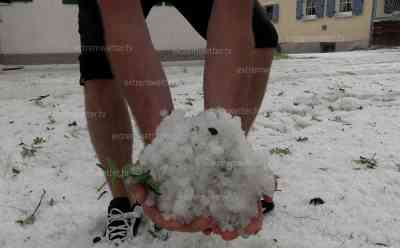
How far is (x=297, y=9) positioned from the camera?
13.5 meters

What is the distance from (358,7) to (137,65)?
12.7 meters

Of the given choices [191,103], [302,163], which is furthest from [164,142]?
[191,103]

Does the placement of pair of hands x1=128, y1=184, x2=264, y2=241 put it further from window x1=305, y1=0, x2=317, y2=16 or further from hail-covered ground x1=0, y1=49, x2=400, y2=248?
window x1=305, y1=0, x2=317, y2=16

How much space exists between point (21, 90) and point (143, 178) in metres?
3.76

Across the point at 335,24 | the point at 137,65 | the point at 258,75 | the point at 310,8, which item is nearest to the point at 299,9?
the point at 310,8

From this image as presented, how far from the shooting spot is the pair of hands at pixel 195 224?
0.72 metres

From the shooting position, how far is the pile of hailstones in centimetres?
73

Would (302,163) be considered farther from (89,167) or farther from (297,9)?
(297,9)

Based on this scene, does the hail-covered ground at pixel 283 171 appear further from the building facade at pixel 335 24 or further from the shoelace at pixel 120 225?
the building facade at pixel 335 24

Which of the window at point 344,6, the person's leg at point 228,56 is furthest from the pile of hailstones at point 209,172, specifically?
the window at point 344,6

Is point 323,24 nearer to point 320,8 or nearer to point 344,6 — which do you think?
point 320,8

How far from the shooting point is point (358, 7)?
12.1m

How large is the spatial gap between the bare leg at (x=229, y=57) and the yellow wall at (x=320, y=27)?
1255cm

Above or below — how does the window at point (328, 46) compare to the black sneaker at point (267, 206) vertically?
below
